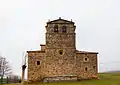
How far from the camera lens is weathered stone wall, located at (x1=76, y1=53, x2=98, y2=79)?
1887 inches

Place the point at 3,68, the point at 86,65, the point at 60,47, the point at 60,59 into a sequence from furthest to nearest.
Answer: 1. the point at 3,68
2. the point at 86,65
3. the point at 60,47
4. the point at 60,59

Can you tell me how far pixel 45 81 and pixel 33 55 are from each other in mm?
4706

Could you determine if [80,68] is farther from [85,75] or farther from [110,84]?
[110,84]

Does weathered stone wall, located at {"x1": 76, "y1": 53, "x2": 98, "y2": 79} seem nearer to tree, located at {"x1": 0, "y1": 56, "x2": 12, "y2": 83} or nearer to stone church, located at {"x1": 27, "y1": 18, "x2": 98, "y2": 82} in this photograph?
stone church, located at {"x1": 27, "y1": 18, "x2": 98, "y2": 82}

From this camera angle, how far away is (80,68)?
47969 mm

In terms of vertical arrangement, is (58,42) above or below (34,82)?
above

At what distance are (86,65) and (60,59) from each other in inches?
179

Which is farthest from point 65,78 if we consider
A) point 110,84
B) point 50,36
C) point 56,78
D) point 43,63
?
point 110,84

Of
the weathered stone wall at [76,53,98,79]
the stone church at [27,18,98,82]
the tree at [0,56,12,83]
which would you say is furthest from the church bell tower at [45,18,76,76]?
the tree at [0,56,12,83]

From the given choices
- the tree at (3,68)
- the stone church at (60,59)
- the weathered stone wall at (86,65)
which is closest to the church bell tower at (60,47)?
the stone church at (60,59)

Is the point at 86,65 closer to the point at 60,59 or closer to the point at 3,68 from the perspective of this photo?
the point at 60,59

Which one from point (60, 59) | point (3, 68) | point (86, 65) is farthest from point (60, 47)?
point (3, 68)

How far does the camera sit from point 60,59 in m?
47.7

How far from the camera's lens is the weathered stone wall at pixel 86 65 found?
1887 inches
